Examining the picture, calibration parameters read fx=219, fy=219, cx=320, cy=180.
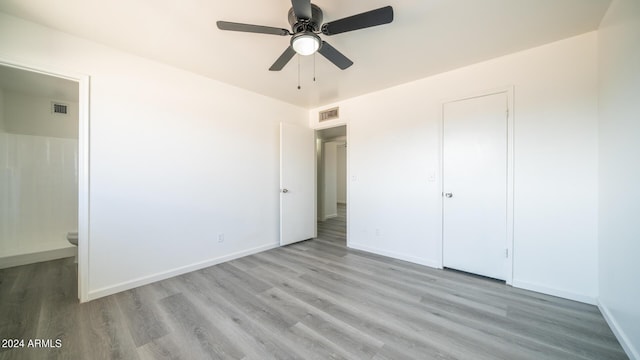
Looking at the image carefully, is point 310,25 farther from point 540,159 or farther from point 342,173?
point 342,173

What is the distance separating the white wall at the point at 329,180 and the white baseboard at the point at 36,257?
4768 mm

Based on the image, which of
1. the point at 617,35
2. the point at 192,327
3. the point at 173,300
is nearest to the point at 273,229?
the point at 173,300

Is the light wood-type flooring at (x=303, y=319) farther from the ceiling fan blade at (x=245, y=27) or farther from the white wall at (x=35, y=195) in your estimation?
the ceiling fan blade at (x=245, y=27)

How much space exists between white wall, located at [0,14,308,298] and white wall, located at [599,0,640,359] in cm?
363

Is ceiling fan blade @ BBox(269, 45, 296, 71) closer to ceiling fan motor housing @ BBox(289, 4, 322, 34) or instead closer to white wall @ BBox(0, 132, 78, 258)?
ceiling fan motor housing @ BBox(289, 4, 322, 34)

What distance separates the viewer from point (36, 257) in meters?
3.06

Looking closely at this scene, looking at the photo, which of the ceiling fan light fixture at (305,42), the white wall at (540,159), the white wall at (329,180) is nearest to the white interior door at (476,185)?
the white wall at (540,159)

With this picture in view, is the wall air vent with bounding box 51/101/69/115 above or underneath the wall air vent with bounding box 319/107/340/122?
underneath

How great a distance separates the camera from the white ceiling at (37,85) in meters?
2.43

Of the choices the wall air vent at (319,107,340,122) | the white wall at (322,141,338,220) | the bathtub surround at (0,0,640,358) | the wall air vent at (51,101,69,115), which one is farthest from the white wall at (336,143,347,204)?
the wall air vent at (51,101,69,115)

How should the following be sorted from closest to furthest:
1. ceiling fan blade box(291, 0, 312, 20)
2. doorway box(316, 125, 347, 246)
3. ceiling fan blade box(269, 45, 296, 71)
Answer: ceiling fan blade box(291, 0, 312, 20), ceiling fan blade box(269, 45, 296, 71), doorway box(316, 125, 347, 246)

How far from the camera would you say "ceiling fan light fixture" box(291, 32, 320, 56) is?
5.16 ft

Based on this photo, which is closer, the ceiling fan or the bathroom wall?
the ceiling fan

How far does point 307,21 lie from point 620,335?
10.3 ft
